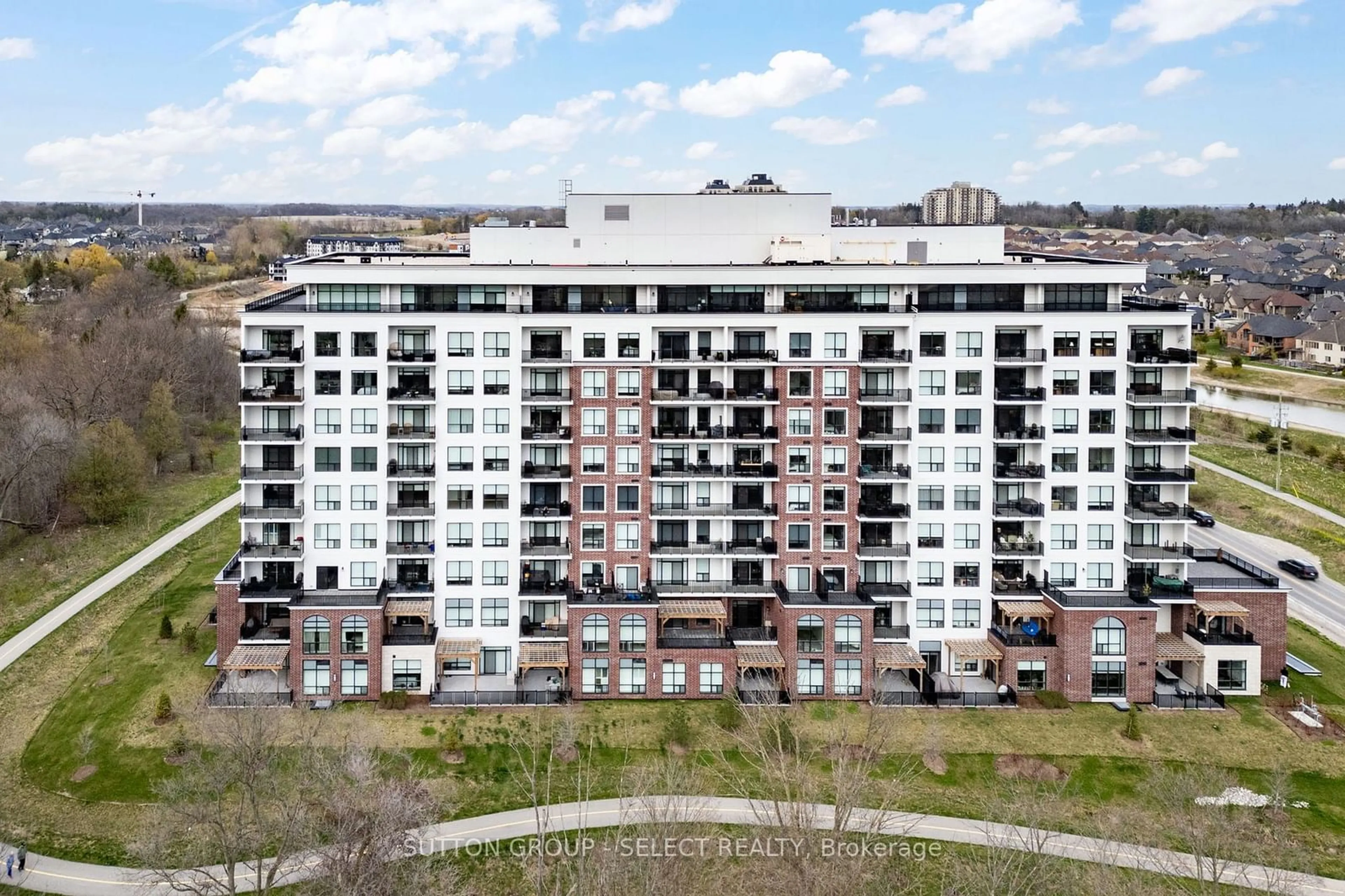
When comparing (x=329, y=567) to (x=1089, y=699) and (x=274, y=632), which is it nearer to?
(x=274, y=632)

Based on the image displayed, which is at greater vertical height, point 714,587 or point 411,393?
point 411,393

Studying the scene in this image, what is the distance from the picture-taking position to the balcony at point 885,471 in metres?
54.6

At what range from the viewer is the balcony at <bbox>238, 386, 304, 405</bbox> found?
174 ft

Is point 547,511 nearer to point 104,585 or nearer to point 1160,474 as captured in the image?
point 1160,474

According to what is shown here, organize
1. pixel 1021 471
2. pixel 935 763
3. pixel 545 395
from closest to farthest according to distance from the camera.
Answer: pixel 935 763 < pixel 545 395 < pixel 1021 471

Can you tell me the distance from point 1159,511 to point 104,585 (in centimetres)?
6809

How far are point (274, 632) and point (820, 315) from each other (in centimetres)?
3437

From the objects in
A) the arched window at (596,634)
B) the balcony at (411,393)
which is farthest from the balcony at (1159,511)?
the balcony at (411,393)

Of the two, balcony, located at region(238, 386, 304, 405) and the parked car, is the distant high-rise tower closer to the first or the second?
the parked car

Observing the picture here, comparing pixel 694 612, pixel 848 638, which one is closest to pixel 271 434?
pixel 694 612

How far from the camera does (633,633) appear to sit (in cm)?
5291

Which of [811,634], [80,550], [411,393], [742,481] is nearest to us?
[811,634]

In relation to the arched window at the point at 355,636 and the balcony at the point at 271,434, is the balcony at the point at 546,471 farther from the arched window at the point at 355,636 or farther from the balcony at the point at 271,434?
the balcony at the point at 271,434

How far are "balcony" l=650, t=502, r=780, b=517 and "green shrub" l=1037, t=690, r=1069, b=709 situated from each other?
55.0 feet
